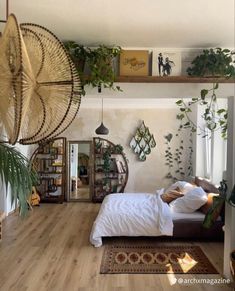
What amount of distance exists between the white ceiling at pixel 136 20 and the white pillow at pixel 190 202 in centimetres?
238

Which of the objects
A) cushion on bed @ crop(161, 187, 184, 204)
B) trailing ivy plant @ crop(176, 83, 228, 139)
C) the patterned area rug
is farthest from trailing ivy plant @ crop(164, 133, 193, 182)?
the patterned area rug

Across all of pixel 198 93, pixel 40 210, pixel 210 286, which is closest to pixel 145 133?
pixel 40 210

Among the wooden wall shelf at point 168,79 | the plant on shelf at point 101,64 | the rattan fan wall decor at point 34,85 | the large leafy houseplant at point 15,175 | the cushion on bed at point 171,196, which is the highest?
the plant on shelf at point 101,64

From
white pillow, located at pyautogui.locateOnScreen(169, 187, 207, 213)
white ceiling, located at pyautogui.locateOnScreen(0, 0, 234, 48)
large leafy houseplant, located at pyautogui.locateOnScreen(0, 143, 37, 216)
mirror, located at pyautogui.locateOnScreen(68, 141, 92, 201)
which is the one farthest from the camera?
mirror, located at pyautogui.locateOnScreen(68, 141, 92, 201)

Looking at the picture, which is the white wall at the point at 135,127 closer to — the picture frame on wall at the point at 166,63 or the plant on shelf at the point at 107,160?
the plant on shelf at the point at 107,160

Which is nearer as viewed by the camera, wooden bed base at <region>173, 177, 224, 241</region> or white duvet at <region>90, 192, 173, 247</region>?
white duvet at <region>90, 192, 173, 247</region>

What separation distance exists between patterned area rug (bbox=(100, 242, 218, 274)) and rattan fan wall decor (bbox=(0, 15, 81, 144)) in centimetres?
251

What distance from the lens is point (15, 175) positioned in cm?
162

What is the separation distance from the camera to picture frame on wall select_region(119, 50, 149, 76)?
290 centimetres

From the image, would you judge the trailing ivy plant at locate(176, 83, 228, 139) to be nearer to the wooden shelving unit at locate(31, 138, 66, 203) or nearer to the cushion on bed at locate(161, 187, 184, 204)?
the cushion on bed at locate(161, 187, 184, 204)

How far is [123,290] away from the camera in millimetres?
2854

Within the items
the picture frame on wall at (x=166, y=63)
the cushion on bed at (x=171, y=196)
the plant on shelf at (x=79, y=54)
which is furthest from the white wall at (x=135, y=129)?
the plant on shelf at (x=79, y=54)

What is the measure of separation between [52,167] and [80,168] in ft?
2.40

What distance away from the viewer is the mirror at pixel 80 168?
7453 millimetres
